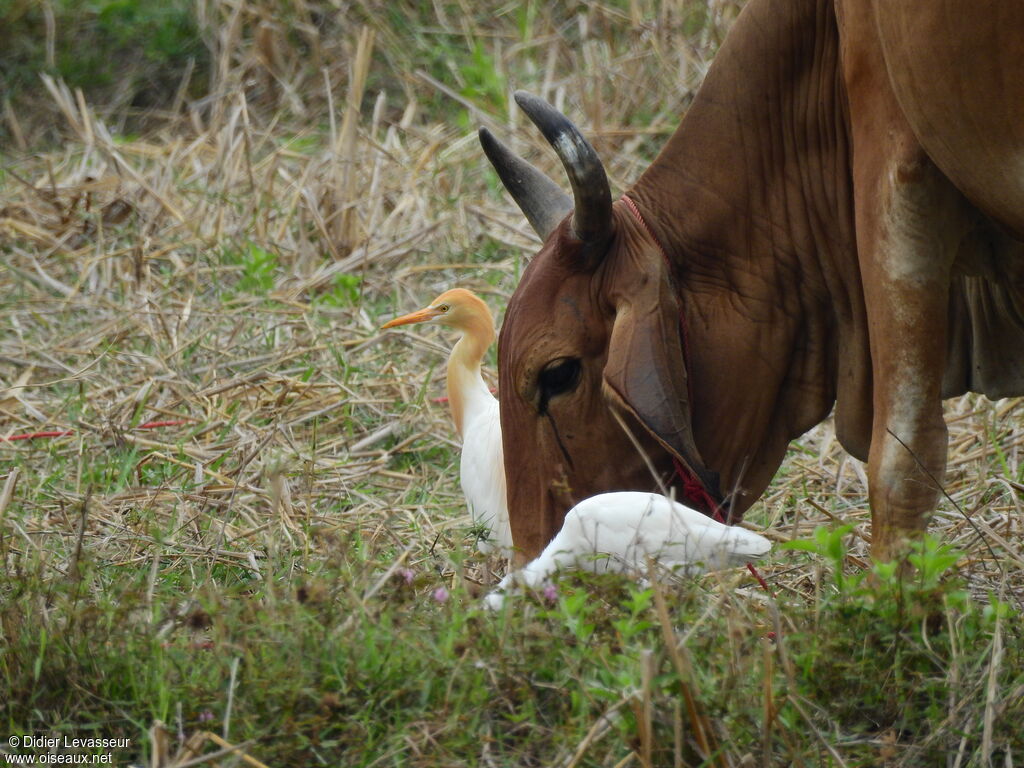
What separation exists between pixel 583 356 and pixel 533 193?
22.3 inches

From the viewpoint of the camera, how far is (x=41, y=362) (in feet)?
17.6

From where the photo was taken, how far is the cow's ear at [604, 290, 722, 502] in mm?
3086

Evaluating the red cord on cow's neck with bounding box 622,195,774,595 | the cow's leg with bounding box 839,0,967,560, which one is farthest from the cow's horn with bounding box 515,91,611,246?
the cow's leg with bounding box 839,0,967,560

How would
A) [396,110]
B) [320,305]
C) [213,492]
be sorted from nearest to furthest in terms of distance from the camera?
[213,492] < [320,305] < [396,110]

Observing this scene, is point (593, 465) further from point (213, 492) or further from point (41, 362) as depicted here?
point (41, 362)

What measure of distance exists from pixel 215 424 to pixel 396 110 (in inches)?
149

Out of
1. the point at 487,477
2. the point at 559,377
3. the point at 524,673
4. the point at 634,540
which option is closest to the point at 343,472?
the point at 487,477

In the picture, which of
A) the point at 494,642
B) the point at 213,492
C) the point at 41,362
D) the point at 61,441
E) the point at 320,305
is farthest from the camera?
the point at 320,305

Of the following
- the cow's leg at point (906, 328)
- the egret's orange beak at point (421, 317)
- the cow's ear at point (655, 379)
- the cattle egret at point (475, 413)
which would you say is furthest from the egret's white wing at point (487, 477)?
the cow's leg at point (906, 328)

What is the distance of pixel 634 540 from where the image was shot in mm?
2773

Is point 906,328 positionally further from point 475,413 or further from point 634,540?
point 475,413

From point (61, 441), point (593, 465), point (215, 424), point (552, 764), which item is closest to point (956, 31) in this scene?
point (593, 465)

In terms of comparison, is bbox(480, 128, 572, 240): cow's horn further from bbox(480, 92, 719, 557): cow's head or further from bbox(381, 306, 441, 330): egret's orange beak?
bbox(381, 306, 441, 330): egret's orange beak

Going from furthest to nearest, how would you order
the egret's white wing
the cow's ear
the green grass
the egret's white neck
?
the egret's white neck → the egret's white wing → the cow's ear → the green grass
